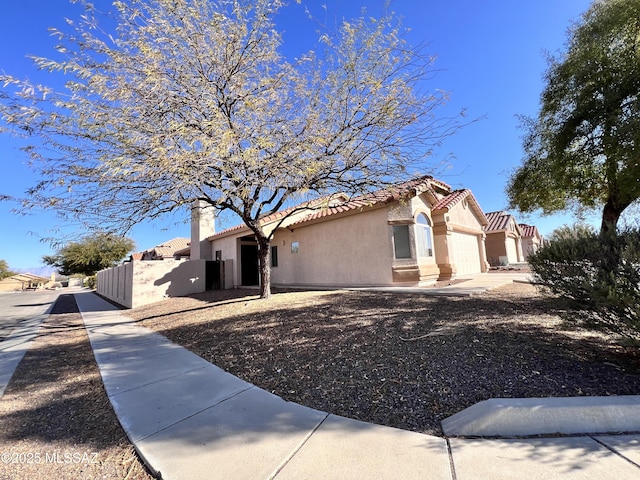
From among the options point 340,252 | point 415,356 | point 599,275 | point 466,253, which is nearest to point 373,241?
point 340,252

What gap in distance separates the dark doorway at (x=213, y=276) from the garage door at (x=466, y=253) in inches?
502

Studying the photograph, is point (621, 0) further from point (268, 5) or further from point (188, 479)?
point (188, 479)

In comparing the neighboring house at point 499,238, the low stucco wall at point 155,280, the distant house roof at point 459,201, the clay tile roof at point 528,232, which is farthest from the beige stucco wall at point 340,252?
the clay tile roof at point 528,232

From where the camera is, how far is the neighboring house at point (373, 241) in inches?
487

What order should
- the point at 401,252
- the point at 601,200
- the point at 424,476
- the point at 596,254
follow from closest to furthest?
the point at 424,476 → the point at 596,254 → the point at 601,200 → the point at 401,252

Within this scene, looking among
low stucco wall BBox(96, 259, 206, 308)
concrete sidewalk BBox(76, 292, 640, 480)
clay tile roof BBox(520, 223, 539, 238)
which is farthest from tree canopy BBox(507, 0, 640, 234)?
clay tile roof BBox(520, 223, 539, 238)

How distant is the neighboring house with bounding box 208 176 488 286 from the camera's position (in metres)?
12.4

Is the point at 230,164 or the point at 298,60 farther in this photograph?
the point at 298,60

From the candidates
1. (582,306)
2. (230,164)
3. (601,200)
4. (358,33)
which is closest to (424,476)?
(582,306)

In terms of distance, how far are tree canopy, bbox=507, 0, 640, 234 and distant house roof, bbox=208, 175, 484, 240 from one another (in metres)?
3.37

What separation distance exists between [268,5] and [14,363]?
9.62 m

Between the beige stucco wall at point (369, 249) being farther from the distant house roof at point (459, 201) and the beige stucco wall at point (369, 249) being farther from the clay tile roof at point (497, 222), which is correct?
the clay tile roof at point (497, 222)

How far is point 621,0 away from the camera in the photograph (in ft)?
23.8

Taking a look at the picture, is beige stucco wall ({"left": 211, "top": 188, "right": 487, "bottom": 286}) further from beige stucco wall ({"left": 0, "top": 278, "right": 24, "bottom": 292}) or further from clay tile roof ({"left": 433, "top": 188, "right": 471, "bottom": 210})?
beige stucco wall ({"left": 0, "top": 278, "right": 24, "bottom": 292})
